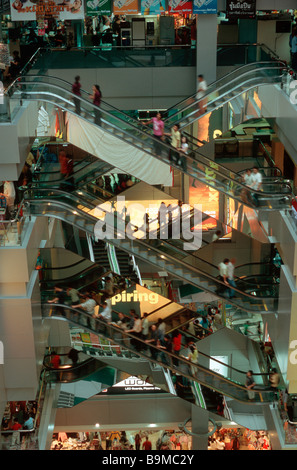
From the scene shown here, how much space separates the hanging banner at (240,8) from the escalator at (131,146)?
491 cm

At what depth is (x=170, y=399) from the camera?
90.8ft

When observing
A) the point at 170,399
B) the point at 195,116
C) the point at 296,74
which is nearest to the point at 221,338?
the point at 170,399

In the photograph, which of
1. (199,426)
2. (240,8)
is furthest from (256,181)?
(199,426)

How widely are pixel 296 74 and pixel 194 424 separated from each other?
11562 mm

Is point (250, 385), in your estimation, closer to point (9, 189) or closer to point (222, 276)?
point (222, 276)

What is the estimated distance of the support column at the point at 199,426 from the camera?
26.7 metres

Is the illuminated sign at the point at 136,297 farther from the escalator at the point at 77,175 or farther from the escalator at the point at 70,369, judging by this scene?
the escalator at the point at 77,175

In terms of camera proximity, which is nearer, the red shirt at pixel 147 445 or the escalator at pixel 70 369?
the escalator at pixel 70 369

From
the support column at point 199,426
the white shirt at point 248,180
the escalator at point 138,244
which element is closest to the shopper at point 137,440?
the support column at point 199,426

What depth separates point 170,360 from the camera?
77.2 ft

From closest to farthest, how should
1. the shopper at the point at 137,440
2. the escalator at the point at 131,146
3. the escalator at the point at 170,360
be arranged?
1. the escalator at the point at 131,146
2. the escalator at the point at 170,360
3. the shopper at the point at 137,440

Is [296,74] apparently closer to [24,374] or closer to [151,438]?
[24,374]

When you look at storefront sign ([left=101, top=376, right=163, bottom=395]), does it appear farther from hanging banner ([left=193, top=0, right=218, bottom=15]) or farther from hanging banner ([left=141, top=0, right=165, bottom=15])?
hanging banner ([left=193, top=0, right=218, bottom=15])

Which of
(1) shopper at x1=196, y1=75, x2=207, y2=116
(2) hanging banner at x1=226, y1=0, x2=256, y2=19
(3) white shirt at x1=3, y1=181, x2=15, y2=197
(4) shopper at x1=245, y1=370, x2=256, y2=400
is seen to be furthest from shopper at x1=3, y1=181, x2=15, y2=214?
(2) hanging banner at x1=226, y1=0, x2=256, y2=19
